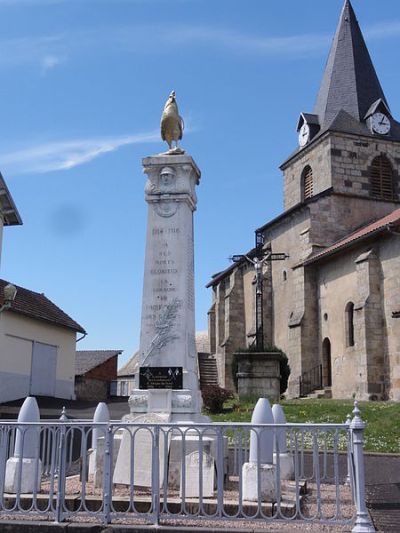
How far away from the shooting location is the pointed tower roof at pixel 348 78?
1305 inches

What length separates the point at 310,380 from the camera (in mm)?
27703

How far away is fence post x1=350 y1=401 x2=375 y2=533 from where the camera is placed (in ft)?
17.2

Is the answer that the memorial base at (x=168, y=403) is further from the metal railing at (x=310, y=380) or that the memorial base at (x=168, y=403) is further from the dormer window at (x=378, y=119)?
the dormer window at (x=378, y=119)

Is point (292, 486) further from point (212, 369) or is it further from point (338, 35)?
point (338, 35)

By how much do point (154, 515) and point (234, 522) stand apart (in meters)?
0.76

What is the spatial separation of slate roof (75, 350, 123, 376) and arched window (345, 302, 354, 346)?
16190 mm

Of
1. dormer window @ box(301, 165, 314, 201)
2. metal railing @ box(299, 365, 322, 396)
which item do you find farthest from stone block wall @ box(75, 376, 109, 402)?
dormer window @ box(301, 165, 314, 201)

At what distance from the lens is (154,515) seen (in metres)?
5.55

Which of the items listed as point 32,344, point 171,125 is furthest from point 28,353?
point 171,125

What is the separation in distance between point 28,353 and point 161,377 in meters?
18.9

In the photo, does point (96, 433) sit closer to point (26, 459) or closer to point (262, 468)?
point (26, 459)

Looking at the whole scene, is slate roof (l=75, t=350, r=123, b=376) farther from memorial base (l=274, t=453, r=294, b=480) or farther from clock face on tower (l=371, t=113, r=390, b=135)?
memorial base (l=274, t=453, r=294, b=480)

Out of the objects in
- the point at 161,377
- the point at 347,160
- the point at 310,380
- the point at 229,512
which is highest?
the point at 347,160

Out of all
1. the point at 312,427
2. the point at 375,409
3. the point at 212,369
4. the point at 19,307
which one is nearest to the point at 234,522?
the point at 312,427
